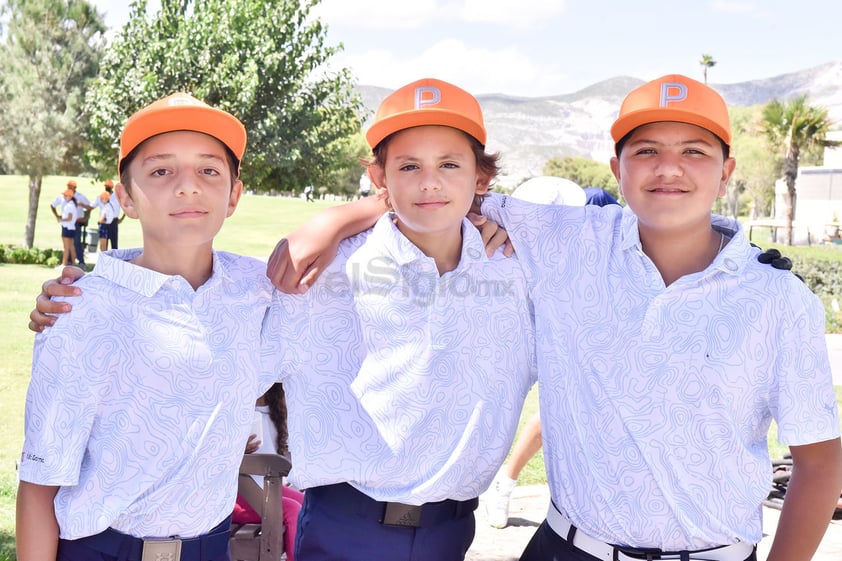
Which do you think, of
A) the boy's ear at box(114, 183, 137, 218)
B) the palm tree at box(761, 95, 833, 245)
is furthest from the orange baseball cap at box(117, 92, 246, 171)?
the palm tree at box(761, 95, 833, 245)

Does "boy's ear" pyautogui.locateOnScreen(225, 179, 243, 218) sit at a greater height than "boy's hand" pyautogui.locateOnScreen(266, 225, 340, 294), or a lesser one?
greater

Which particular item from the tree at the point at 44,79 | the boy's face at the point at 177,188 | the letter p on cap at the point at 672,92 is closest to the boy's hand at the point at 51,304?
the boy's face at the point at 177,188

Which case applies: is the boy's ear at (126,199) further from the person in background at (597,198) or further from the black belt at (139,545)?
the person in background at (597,198)

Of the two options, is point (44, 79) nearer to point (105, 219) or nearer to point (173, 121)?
point (105, 219)

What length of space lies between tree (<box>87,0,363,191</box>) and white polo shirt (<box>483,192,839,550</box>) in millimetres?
18208

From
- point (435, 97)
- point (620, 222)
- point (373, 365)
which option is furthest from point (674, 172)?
Result: point (373, 365)

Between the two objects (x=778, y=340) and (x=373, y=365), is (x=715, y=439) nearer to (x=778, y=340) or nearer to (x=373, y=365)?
(x=778, y=340)

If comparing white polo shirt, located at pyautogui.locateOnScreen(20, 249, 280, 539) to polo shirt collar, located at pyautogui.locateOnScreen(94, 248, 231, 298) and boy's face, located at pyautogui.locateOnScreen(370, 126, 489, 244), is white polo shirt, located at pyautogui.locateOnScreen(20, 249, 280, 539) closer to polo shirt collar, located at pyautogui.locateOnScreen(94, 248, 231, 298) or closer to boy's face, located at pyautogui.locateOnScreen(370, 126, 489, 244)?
polo shirt collar, located at pyautogui.locateOnScreen(94, 248, 231, 298)

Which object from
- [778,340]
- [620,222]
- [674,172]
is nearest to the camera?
[778,340]

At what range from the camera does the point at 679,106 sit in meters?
2.43

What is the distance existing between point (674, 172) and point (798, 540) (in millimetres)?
1054

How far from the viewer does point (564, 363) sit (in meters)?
2.50

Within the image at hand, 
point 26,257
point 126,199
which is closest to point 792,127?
point 26,257

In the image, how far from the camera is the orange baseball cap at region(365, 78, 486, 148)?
2584 mm
